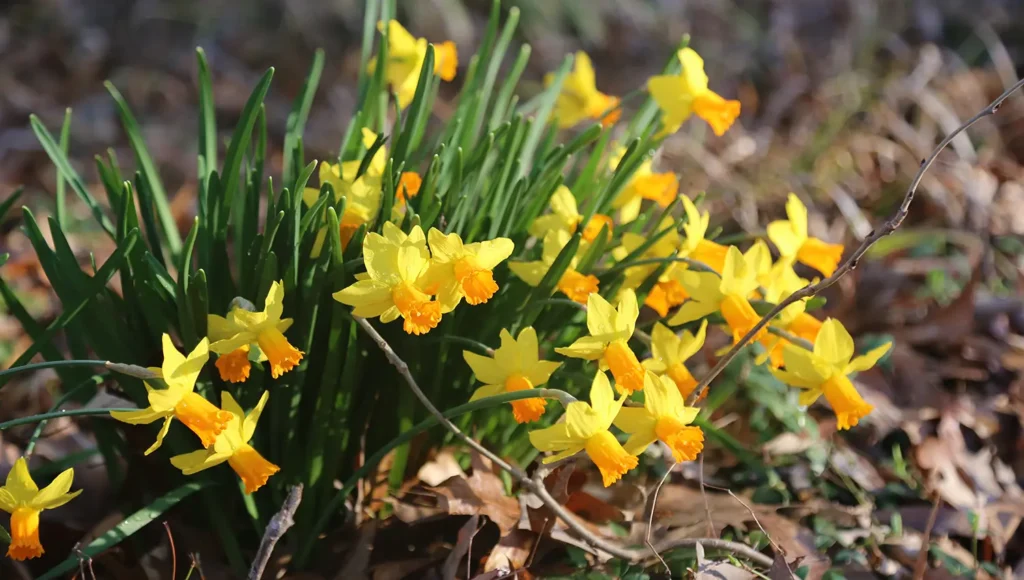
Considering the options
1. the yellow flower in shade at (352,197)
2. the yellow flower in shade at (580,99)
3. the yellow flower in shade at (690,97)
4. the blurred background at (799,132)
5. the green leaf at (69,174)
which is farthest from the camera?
the blurred background at (799,132)

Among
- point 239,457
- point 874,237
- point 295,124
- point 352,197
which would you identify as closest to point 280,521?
point 239,457

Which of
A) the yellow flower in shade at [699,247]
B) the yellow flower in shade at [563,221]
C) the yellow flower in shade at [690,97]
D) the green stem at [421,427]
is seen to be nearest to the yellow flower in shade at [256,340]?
the green stem at [421,427]

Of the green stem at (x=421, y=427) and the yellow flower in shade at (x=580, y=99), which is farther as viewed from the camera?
the yellow flower in shade at (x=580, y=99)

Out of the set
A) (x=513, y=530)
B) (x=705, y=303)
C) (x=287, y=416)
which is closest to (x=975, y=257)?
(x=705, y=303)

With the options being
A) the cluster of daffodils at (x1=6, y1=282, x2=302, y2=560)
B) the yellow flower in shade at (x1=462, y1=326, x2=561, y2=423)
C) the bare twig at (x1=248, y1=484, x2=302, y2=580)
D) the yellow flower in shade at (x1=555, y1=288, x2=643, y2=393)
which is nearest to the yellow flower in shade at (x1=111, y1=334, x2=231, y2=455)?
the cluster of daffodils at (x1=6, y1=282, x2=302, y2=560)

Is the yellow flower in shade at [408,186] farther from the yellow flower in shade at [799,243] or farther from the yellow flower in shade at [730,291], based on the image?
the yellow flower in shade at [799,243]

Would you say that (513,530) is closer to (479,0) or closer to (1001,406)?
(1001,406)
